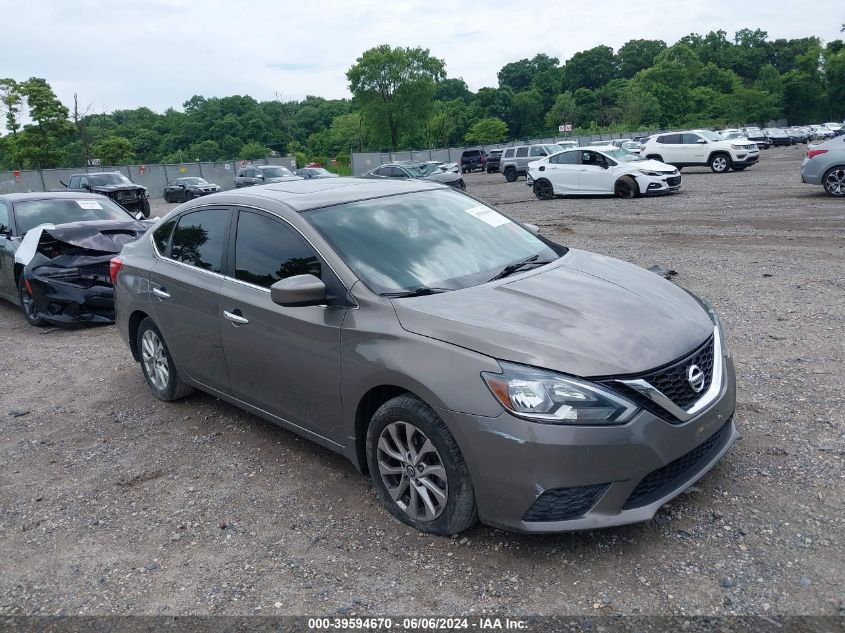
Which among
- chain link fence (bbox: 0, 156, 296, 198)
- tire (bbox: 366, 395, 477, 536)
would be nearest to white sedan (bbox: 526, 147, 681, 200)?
tire (bbox: 366, 395, 477, 536)

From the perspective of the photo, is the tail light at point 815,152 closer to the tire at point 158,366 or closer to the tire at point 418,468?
the tire at point 158,366

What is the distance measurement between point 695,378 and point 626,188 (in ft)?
56.8

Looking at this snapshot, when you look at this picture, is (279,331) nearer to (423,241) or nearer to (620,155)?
(423,241)

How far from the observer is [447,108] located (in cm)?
11506

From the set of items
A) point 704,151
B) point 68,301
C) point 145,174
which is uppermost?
point 145,174

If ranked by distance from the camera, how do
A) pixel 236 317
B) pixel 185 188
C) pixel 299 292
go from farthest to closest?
pixel 185 188, pixel 236 317, pixel 299 292

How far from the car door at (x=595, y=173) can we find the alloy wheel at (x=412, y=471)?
17.6m

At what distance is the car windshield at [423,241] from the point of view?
3.78 m

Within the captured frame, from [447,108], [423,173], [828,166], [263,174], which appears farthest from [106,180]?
[447,108]

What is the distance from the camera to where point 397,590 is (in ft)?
10.00

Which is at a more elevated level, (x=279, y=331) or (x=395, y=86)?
(x=395, y=86)

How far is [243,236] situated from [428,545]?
2.32m

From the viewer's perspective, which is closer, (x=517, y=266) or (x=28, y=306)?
(x=517, y=266)

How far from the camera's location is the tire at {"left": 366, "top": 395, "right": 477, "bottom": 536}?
3178mm
